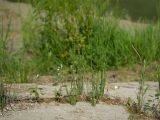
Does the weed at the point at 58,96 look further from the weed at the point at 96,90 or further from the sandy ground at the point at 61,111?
the weed at the point at 96,90

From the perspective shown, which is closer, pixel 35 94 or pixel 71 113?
pixel 71 113

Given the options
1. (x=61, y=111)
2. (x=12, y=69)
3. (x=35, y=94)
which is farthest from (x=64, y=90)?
(x=12, y=69)

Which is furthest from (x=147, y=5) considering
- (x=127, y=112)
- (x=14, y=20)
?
(x=127, y=112)

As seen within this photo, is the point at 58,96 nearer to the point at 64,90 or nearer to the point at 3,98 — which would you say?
the point at 64,90

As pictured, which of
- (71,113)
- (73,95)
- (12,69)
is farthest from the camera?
(12,69)

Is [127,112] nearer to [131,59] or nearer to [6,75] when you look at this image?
[6,75]

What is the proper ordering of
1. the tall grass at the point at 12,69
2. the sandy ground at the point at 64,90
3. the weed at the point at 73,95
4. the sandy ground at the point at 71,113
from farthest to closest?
1. the tall grass at the point at 12,69
2. the sandy ground at the point at 64,90
3. the weed at the point at 73,95
4. the sandy ground at the point at 71,113

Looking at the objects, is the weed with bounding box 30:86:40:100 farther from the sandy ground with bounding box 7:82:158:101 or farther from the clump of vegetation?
the clump of vegetation

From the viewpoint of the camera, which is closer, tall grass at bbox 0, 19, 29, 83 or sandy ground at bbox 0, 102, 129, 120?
sandy ground at bbox 0, 102, 129, 120

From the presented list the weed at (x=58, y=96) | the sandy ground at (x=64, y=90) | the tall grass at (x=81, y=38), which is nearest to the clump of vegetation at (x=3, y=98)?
the sandy ground at (x=64, y=90)

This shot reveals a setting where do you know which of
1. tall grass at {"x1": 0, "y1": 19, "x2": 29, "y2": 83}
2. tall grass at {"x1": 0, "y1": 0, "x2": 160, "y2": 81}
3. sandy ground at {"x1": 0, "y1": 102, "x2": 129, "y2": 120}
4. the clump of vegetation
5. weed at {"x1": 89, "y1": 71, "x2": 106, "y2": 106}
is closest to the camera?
sandy ground at {"x1": 0, "y1": 102, "x2": 129, "y2": 120}

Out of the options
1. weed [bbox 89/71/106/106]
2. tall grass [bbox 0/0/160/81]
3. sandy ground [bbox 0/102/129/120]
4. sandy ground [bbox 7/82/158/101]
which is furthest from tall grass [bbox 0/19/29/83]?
weed [bbox 89/71/106/106]

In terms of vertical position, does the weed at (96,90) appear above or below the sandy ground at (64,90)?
above

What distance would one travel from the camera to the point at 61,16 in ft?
22.9
